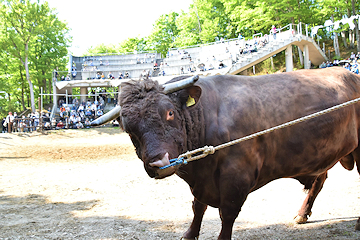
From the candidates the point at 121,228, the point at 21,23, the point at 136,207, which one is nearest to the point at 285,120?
the point at 121,228

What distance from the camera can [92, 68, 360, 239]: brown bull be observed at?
2.96 metres

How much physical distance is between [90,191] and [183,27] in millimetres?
44407

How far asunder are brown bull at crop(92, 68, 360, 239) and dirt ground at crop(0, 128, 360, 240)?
39.9 inches

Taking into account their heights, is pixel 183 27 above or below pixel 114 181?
above

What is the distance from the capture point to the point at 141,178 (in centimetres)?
907

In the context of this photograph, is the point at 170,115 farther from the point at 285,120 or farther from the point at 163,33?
the point at 163,33

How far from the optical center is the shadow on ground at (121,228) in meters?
4.36

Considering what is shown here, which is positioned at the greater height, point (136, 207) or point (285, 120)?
point (285, 120)

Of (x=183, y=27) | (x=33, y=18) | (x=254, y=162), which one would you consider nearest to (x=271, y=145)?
(x=254, y=162)

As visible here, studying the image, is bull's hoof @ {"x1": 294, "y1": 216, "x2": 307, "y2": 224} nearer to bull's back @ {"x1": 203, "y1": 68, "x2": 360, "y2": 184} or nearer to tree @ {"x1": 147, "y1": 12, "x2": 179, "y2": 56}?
bull's back @ {"x1": 203, "y1": 68, "x2": 360, "y2": 184}

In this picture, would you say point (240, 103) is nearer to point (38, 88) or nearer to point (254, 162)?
point (254, 162)

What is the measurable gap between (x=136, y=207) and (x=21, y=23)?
34499 millimetres

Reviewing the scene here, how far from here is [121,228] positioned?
4.87 m

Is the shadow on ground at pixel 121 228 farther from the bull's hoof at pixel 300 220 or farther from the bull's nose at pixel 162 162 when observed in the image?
the bull's nose at pixel 162 162
